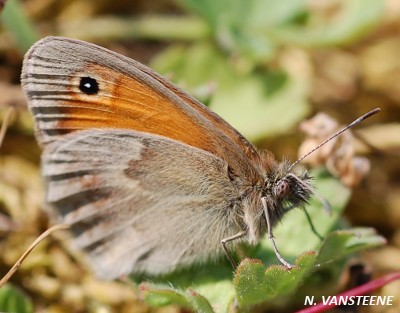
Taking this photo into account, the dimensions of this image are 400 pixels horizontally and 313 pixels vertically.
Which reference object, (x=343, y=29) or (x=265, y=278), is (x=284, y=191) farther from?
(x=343, y=29)

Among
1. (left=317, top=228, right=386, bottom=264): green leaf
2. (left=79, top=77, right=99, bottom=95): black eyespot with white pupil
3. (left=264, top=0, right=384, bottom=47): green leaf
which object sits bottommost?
(left=317, top=228, right=386, bottom=264): green leaf

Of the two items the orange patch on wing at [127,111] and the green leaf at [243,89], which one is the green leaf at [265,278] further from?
the green leaf at [243,89]

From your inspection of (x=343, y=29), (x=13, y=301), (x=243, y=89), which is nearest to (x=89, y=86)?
(x=13, y=301)

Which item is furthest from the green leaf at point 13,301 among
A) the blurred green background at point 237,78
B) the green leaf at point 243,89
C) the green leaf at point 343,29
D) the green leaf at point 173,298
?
the green leaf at point 343,29

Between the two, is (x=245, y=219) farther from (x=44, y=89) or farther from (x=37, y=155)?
(x=37, y=155)

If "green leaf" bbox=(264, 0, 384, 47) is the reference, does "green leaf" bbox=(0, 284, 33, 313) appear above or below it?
below

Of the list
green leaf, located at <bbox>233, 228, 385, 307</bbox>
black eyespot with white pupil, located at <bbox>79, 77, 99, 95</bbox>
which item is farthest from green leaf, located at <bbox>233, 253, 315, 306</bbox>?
black eyespot with white pupil, located at <bbox>79, 77, 99, 95</bbox>

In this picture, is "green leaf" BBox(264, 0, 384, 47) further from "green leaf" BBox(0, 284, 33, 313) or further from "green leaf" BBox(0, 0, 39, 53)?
"green leaf" BBox(0, 284, 33, 313)
